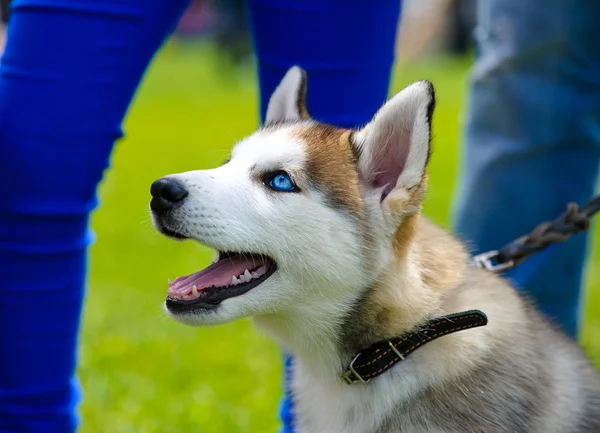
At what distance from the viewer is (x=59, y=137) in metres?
2.01

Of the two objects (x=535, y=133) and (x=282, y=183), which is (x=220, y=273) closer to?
(x=282, y=183)

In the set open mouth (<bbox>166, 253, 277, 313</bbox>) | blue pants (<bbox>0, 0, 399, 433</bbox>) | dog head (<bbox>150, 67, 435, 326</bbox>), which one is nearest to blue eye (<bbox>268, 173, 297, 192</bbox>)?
dog head (<bbox>150, 67, 435, 326</bbox>)

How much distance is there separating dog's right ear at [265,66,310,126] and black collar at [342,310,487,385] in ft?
2.28

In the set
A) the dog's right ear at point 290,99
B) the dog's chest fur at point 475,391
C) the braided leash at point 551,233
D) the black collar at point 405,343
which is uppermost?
the dog's right ear at point 290,99

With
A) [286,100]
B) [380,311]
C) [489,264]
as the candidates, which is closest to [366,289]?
[380,311]

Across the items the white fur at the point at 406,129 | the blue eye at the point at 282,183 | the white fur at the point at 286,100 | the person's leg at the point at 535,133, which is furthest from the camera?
the person's leg at the point at 535,133

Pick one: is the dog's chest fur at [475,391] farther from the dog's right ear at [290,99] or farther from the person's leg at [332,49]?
the dog's right ear at [290,99]

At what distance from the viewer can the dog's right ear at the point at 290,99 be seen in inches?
88.4

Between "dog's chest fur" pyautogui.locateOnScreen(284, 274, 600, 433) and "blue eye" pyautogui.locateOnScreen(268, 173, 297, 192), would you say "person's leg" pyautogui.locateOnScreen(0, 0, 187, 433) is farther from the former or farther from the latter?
"dog's chest fur" pyautogui.locateOnScreen(284, 274, 600, 433)

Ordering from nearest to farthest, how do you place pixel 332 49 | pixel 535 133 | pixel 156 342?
1. pixel 332 49
2. pixel 535 133
3. pixel 156 342

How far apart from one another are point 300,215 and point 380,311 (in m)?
0.30

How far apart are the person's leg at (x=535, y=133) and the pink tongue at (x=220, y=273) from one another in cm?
100

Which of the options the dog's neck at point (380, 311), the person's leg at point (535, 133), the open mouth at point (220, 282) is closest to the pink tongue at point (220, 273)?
the open mouth at point (220, 282)

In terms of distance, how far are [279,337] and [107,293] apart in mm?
2532
